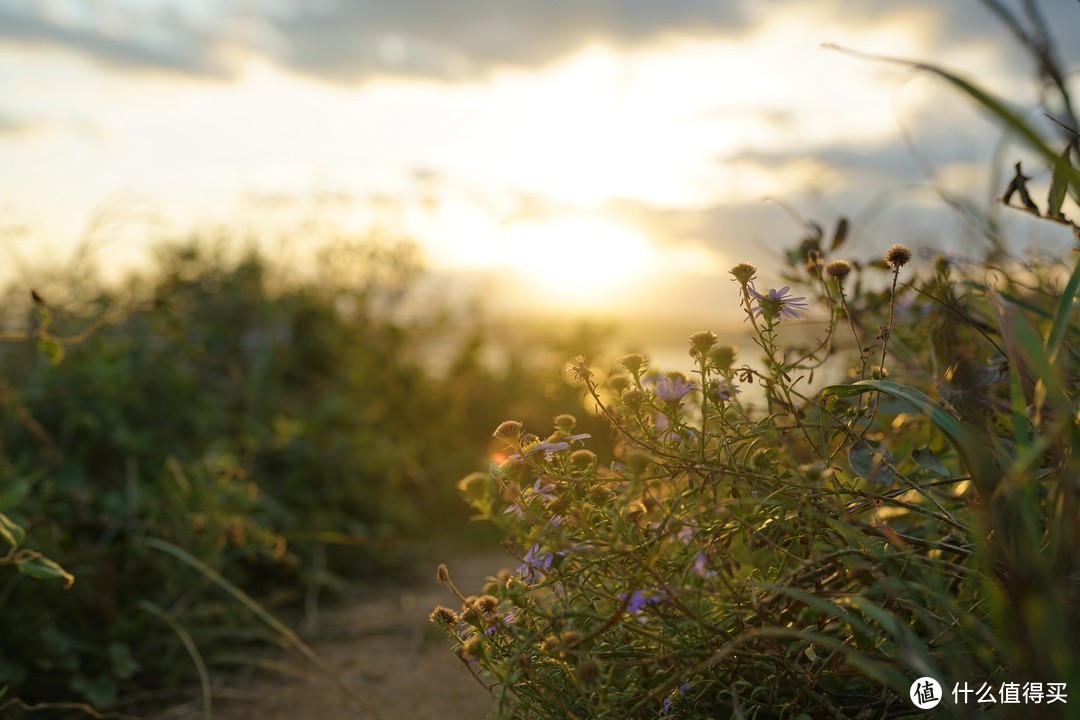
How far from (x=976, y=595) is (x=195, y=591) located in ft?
6.93

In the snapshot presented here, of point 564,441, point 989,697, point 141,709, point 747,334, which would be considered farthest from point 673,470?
point 141,709

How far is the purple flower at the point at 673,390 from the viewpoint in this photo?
1.23 metres

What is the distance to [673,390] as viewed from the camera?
1.24 meters

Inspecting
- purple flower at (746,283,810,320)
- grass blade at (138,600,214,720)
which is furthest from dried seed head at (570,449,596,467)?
grass blade at (138,600,214,720)

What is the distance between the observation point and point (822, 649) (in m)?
1.36

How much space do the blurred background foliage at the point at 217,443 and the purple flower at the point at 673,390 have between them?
146 cm

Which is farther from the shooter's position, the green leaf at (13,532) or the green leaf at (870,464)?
the green leaf at (13,532)

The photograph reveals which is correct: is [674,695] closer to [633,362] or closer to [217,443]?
[633,362]

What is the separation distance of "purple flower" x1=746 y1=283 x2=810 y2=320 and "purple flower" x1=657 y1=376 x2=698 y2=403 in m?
0.16

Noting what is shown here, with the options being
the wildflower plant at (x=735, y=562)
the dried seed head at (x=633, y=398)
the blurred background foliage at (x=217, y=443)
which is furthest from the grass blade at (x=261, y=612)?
the dried seed head at (x=633, y=398)

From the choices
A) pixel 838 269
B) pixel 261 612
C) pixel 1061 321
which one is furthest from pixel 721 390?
pixel 261 612

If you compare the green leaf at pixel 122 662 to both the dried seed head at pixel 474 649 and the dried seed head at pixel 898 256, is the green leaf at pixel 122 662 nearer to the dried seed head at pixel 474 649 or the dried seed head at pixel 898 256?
the dried seed head at pixel 474 649

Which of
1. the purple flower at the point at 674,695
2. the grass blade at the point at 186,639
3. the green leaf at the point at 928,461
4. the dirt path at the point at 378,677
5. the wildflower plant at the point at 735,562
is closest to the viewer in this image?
the wildflower plant at the point at 735,562

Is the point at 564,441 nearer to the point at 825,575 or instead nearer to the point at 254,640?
the point at 825,575
